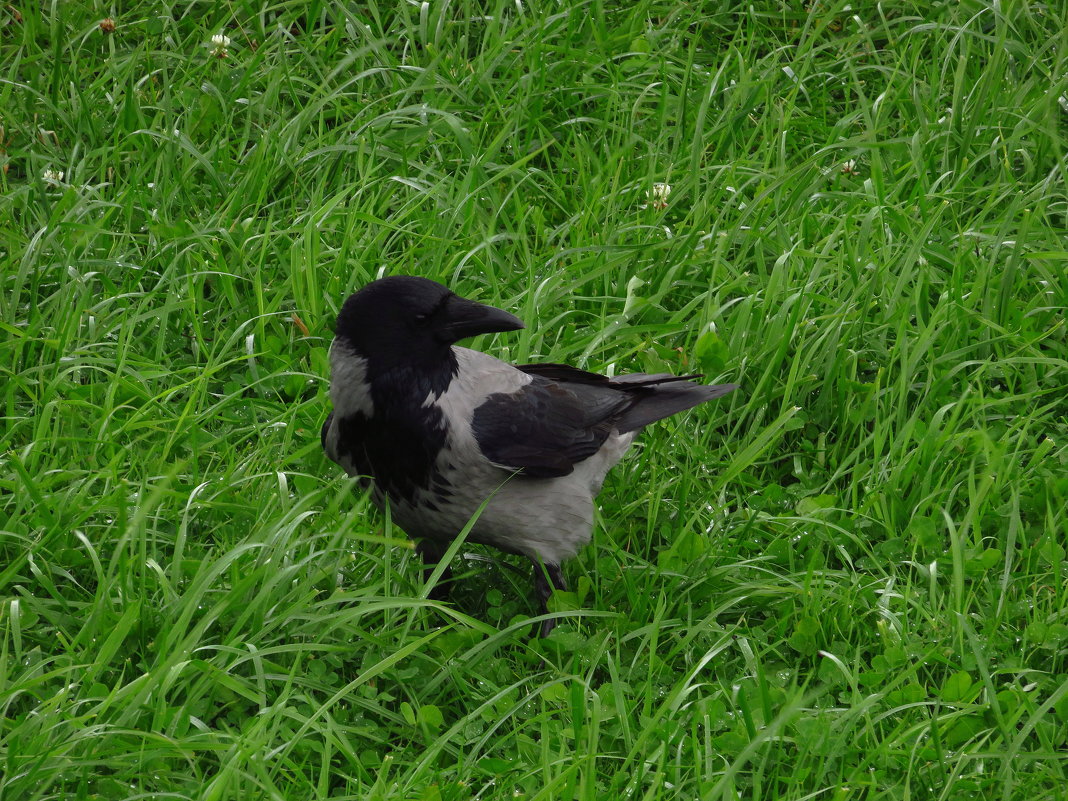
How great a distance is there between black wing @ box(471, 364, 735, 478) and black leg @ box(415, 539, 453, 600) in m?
0.44

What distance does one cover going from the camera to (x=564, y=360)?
4.68 meters

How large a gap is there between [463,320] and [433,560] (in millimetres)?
848

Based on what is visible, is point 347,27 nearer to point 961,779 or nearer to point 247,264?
point 247,264

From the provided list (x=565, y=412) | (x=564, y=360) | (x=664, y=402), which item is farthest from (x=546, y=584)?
(x=564, y=360)

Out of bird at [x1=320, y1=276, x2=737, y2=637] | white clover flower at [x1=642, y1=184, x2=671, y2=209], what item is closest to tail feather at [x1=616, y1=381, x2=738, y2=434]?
bird at [x1=320, y1=276, x2=737, y2=637]

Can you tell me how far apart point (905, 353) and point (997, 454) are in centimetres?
51

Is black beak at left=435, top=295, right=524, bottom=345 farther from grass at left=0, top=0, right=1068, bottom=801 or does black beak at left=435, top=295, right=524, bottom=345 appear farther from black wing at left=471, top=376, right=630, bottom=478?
grass at left=0, top=0, right=1068, bottom=801

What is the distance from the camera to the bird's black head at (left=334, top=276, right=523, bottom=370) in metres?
3.54

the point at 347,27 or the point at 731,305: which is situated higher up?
the point at 347,27

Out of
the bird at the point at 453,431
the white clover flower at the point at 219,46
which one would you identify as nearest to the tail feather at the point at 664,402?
the bird at the point at 453,431

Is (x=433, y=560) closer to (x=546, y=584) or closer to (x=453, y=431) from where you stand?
(x=546, y=584)

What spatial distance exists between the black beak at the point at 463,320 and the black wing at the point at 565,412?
239 mm

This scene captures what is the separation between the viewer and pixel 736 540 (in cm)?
402

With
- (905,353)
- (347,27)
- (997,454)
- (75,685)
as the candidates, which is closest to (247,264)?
(347,27)
